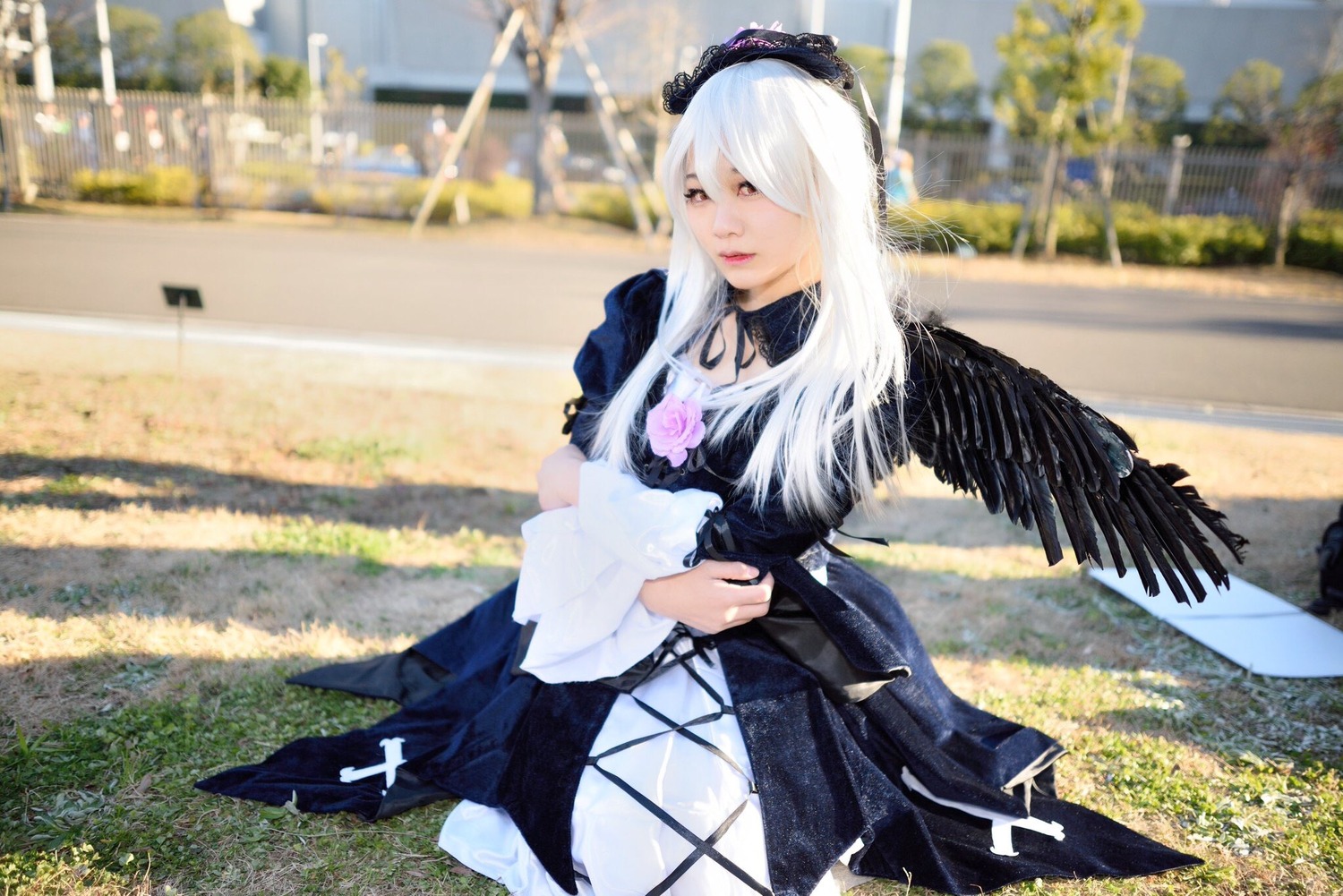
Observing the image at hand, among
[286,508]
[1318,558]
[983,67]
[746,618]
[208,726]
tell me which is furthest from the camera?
[983,67]

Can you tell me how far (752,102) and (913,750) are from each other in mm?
1380

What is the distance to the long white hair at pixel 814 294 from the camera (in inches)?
68.9

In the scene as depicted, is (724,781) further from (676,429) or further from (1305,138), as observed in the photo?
(1305,138)

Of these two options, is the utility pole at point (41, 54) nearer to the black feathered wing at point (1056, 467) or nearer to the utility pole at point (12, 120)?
the utility pole at point (12, 120)

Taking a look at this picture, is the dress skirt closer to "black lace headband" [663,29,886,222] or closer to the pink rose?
the pink rose

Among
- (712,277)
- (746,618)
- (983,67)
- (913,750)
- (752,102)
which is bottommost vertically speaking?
(913,750)

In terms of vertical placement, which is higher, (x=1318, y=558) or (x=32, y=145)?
(x=32, y=145)

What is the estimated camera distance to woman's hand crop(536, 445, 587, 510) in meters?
2.03

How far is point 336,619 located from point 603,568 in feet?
4.99

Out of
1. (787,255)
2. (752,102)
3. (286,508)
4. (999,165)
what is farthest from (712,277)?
(999,165)

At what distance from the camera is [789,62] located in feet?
Result: 5.90

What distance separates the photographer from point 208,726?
2428mm

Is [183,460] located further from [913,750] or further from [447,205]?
[447,205]

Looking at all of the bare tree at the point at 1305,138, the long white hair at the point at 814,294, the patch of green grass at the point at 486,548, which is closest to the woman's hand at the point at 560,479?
the long white hair at the point at 814,294
